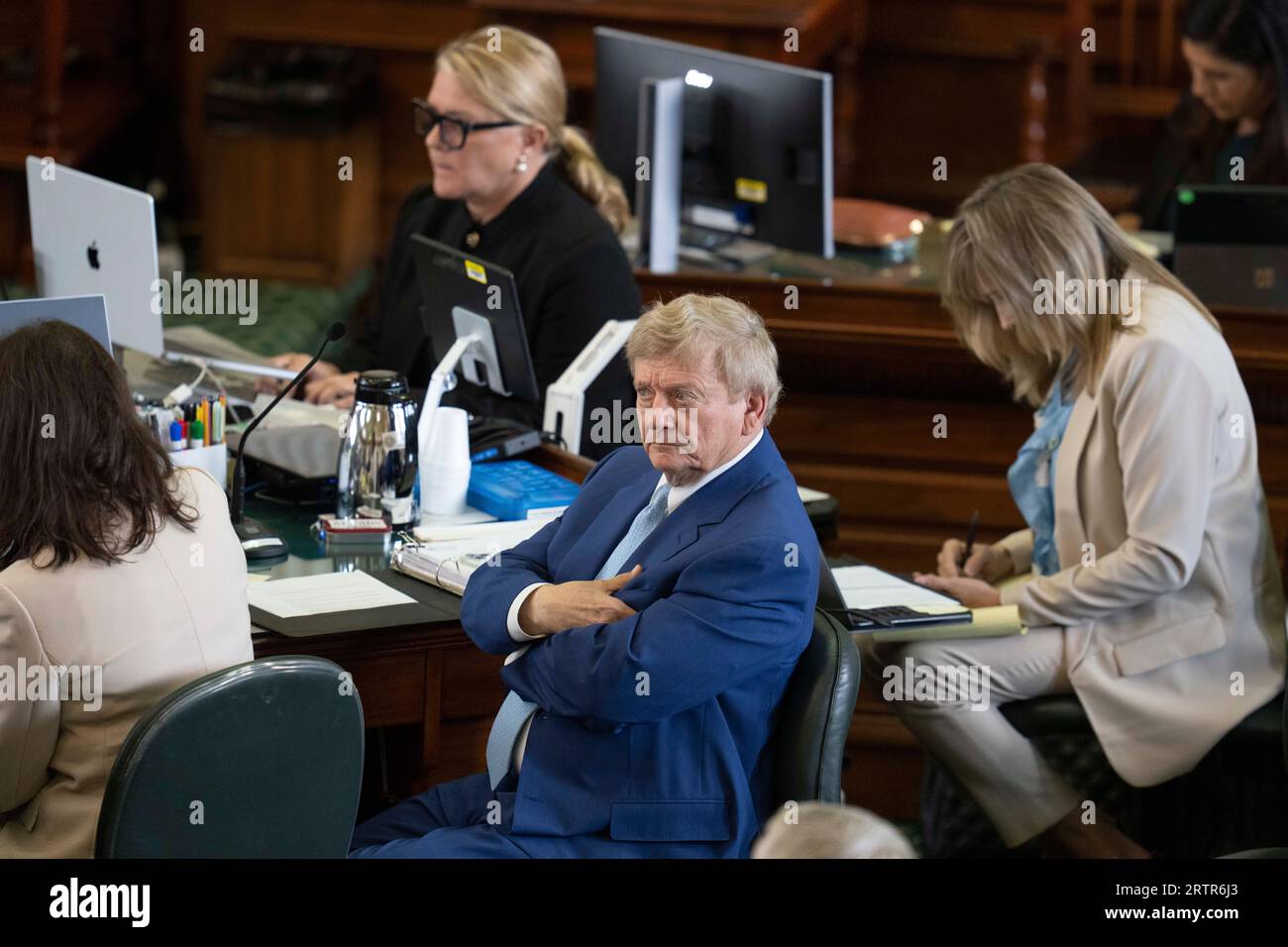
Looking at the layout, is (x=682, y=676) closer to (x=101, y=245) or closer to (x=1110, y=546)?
(x=1110, y=546)

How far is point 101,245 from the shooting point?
3.74 meters

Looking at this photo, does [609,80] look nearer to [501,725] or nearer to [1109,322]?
[1109,322]

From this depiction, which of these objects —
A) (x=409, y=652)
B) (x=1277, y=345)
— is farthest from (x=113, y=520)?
(x=1277, y=345)

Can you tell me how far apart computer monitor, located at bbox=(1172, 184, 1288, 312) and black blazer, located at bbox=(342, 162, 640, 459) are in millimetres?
1352

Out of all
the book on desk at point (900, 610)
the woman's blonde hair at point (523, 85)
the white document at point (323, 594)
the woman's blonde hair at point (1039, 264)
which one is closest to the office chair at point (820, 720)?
the book on desk at point (900, 610)

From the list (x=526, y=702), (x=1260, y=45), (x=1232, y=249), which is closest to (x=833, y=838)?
(x=526, y=702)

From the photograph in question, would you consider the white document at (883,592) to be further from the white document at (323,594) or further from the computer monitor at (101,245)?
the computer monitor at (101,245)

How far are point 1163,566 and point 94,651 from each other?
75.3 inches

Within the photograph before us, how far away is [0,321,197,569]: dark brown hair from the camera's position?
7.68ft

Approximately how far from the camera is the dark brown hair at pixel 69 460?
2.34 meters

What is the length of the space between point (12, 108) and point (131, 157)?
813mm

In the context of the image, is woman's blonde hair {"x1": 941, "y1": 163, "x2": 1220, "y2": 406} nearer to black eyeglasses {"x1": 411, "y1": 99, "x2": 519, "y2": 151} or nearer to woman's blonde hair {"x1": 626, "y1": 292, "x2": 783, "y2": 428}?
woman's blonde hair {"x1": 626, "y1": 292, "x2": 783, "y2": 428}

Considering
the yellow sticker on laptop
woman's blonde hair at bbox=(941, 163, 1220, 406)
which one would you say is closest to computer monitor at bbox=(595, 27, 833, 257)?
the yellow sticker on laptop

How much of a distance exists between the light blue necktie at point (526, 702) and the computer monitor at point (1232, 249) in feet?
7.10
